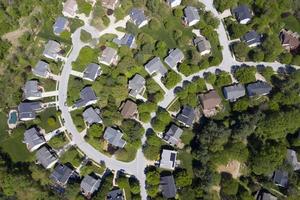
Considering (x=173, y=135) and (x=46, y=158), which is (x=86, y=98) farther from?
(x=173, y=135)

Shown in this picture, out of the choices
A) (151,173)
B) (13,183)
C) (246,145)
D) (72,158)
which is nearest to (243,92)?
(246,145)

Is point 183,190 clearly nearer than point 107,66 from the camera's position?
Yes

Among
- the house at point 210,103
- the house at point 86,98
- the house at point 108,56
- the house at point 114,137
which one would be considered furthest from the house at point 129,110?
the house at point 210,103

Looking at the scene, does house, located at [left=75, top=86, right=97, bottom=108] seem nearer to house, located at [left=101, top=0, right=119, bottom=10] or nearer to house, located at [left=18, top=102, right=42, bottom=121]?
house, located at [left=18, top=102, right=42, bottom=121]

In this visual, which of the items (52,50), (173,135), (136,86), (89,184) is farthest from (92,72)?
(89,184)

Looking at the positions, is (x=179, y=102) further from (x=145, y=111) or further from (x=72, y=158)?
(x=72, y=158)
